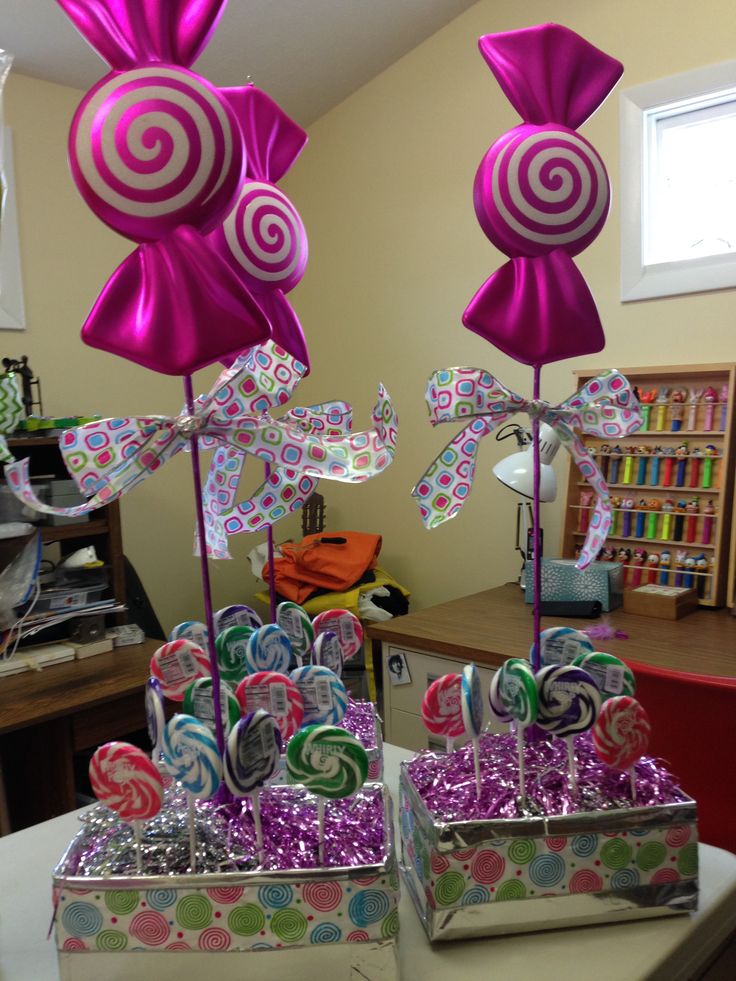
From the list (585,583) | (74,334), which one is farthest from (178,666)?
(74,334)

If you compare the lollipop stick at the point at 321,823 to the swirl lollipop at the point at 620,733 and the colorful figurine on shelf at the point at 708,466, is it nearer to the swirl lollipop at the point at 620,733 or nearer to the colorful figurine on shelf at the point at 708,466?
the swirl lollipop at the point at 620,733

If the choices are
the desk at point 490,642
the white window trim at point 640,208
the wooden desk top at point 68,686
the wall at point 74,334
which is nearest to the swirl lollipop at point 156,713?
the wooden desk top at point 68,686

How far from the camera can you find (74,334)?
283cm

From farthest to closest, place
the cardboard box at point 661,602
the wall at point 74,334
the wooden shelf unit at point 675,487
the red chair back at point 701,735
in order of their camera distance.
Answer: the wall at point 74,334 → the wooden shelf unit at point 675,487 → the cardboard box at point 661,602 → the red chair back at point 701,735

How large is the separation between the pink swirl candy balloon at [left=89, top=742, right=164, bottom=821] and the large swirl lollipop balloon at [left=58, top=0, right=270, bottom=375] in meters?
0.32

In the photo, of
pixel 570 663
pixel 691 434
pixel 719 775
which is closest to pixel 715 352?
pixel 691 434

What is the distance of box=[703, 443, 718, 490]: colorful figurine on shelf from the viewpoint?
224 centimetres

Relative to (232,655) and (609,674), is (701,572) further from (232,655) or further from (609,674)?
(232,655)

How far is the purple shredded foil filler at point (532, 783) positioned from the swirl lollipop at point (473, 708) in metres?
0.02

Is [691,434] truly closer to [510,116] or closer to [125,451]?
[510,116]

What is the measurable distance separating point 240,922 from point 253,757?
0.43 feet

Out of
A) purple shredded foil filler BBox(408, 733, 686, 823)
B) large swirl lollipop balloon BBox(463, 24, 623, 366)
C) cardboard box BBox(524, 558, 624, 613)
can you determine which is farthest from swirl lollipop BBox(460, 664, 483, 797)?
cardboard box BBox(524, 558, 624, 613)

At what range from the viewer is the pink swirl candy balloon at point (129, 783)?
2.24ft

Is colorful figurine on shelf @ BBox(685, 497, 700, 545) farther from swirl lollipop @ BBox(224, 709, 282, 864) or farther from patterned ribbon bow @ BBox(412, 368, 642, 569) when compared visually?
swirl lollipop @ BBox(224, 709, 282, 864)
